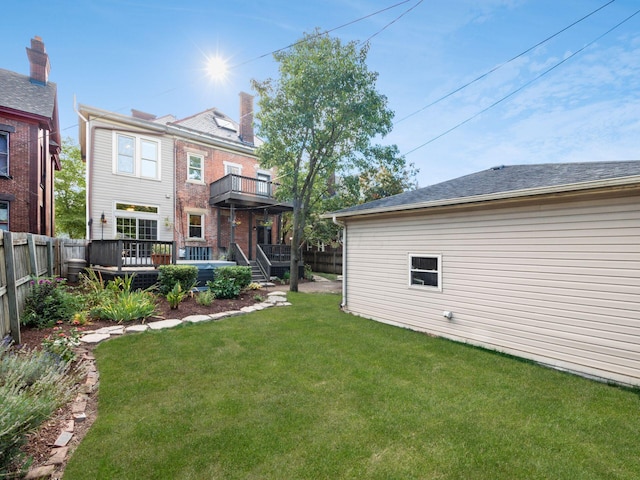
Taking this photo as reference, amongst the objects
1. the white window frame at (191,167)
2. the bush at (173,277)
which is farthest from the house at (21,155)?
the bush at (173,277)

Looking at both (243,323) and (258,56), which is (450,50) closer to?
(258,56)

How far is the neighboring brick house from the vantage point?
10906 millimetres

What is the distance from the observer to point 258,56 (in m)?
7.49

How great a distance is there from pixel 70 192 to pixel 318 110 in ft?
68.9

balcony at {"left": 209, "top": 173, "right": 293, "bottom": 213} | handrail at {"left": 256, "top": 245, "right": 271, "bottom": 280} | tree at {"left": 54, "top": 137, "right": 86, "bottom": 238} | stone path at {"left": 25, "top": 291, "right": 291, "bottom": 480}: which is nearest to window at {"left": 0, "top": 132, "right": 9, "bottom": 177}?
balcony at {"left": 209, "top": 173, "right": 293, "bottom": 213}

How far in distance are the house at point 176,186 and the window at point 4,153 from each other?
209 centimetres

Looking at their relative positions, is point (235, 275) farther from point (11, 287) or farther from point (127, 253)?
point (11, 287)

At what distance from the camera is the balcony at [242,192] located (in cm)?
1237

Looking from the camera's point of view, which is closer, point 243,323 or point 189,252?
point 243,323

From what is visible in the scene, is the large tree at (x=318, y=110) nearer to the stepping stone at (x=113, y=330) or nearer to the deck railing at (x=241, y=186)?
the deck railing at (x=241, y=186)

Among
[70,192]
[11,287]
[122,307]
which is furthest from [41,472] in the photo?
[70,192]

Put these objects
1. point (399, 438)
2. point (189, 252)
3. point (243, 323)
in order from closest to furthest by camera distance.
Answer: point (399, 438) → point (243, 323) → point (189, 252)

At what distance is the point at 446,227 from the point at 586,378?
2.92m

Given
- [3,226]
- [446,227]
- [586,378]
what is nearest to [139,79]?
[3,226]
